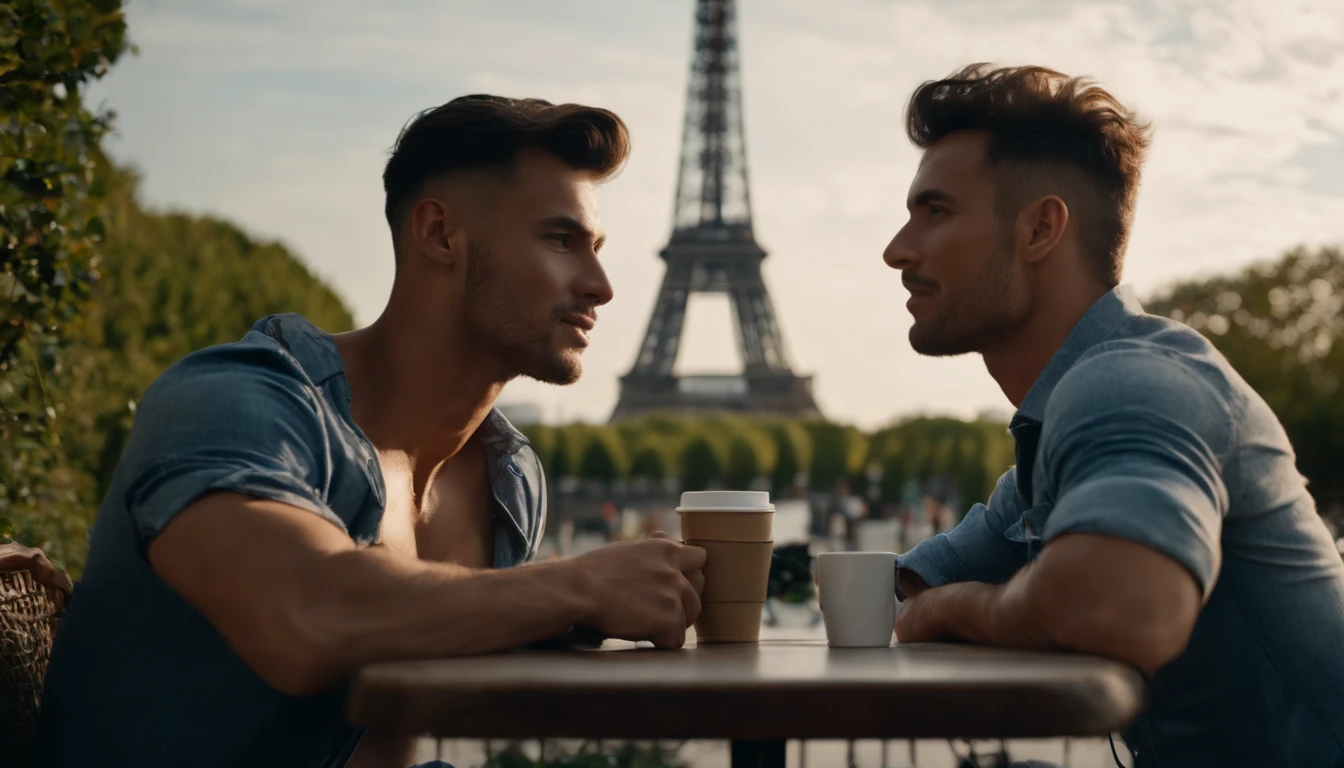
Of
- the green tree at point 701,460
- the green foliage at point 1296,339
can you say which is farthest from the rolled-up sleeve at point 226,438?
the green tree at point 701,460

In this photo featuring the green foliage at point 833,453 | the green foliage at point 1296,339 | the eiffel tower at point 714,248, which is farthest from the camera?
the green foliage at point 833,453

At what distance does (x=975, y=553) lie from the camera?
9.25 feet

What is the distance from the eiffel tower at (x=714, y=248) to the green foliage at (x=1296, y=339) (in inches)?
511

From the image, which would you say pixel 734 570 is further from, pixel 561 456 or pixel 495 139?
pixel 561 456

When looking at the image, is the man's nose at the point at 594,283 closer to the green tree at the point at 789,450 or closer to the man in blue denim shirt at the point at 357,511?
the man in blue denim shirt at the point at 357,511

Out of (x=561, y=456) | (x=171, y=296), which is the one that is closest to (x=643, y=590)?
(x=171, y=296)

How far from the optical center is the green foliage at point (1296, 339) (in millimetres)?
33875

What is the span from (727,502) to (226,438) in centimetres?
74

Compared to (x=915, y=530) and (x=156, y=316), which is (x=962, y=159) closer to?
(x=156, y=316)

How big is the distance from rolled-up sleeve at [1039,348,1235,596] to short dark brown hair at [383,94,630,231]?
116 cm

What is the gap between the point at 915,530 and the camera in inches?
1827

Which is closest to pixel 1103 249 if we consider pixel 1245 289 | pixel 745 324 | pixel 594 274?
pixel 594 274

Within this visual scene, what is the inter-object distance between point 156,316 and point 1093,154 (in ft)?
94.1

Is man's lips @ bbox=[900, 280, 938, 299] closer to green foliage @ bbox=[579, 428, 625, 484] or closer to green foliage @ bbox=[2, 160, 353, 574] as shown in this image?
green foliage @ bbox=[2, 160, 353, 574]
